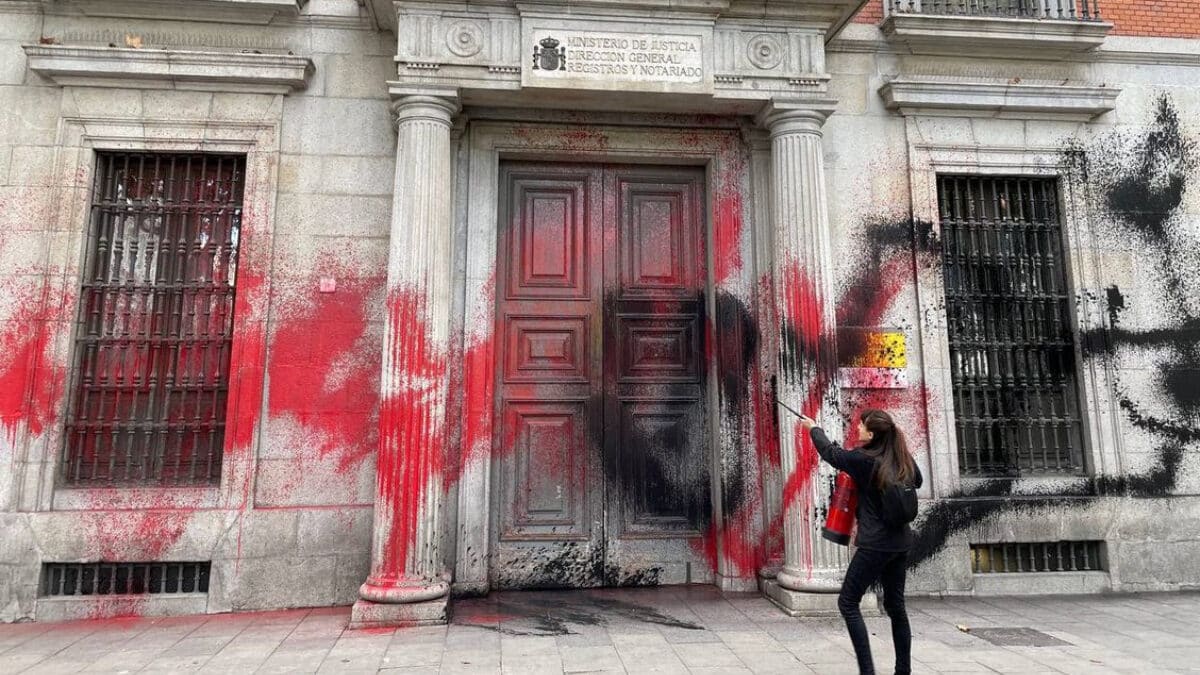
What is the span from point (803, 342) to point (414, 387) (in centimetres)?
347

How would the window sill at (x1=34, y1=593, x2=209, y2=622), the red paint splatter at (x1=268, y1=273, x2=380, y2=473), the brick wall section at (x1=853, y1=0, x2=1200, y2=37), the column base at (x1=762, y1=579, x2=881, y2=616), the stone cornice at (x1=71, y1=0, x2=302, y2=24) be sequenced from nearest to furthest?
the column base at (x1=762, y1=579, x2=881, y2=616), the window sill at (x1=34, y1=593, x2=209, y2=622), the red paint splatter at (x1=268, y1=273, x2=380, y2=473), the stone cornice at (x1=71, y1=0, x2=302, y2=24), the brick wall section at (x1=853, y1=0, x2=1200, y2=37)

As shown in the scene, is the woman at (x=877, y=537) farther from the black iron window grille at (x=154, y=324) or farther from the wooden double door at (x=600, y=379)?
the black iron window grille at (x=154, y=324)

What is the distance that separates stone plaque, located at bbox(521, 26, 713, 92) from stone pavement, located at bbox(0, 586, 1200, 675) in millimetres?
4659

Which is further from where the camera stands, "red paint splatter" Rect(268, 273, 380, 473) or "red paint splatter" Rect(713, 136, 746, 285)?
"red paint splatter" Rect(713, 136, 746, 285)

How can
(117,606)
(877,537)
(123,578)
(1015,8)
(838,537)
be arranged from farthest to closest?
(1015,8), (123,578), (117,606), (838,537), (877,537)

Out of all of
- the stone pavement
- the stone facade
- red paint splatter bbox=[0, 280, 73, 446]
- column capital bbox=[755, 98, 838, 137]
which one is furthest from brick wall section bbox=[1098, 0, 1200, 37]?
red paint splatter bbox=[0, 280, 73, 446]

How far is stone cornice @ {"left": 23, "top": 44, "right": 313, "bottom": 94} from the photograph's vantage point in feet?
21.0

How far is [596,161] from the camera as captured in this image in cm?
715

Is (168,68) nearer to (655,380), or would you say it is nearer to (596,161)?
(596,161)

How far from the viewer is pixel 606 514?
6.70m

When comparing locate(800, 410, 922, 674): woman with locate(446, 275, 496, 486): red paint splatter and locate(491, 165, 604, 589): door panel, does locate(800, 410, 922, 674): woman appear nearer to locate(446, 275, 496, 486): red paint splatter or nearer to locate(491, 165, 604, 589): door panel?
locate(491, 165, 604, 589): door panel

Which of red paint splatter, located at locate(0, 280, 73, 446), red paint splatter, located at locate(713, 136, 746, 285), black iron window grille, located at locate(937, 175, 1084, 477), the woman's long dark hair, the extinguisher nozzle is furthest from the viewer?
black iron window grille, located at locate(937, 175, 1084, 477)

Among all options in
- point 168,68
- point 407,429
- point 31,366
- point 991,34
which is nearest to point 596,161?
point 407,429

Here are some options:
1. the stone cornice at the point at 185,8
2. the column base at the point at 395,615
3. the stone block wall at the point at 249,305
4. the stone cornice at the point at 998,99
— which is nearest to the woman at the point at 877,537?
the column base at the point at 395,615
